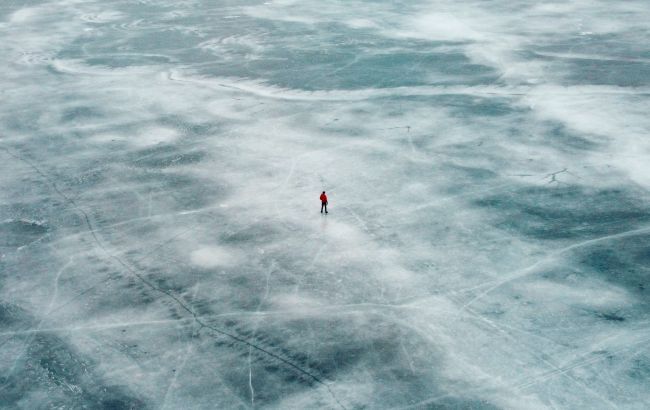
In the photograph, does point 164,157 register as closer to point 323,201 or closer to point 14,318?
point 323,201

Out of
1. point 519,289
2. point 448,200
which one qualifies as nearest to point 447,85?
point 448,200

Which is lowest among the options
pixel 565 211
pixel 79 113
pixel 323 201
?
pixel 565 211

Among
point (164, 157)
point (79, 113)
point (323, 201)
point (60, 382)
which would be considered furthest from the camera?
point (79, 113)

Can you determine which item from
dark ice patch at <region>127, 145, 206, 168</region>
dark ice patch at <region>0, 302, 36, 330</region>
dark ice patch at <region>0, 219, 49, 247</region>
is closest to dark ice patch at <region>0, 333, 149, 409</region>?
dark ice patch at <region>0, 302, 36, 330</region>

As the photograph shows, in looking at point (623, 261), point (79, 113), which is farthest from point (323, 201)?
point (79, 113)

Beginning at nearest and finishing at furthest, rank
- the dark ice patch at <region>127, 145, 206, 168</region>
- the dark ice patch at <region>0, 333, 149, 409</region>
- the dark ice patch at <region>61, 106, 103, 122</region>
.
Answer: the dark ice patch at <region>0, 333, 149, 409</region>, the dark ice patch at <region>127, 145, 206, 168</region>, the dark ice patch at <region>61, 106, 103, 122</region>

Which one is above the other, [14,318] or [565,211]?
[565,211]

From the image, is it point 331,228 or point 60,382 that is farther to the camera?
point 331,228

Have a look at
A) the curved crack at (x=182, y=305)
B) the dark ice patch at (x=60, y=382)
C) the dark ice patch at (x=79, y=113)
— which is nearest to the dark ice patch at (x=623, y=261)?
the curved crack at (x=182, y=305)

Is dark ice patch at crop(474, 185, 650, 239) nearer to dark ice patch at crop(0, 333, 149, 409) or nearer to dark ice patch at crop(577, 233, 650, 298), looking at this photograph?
dark ice patch at crop(577, 233, 650, 298)
